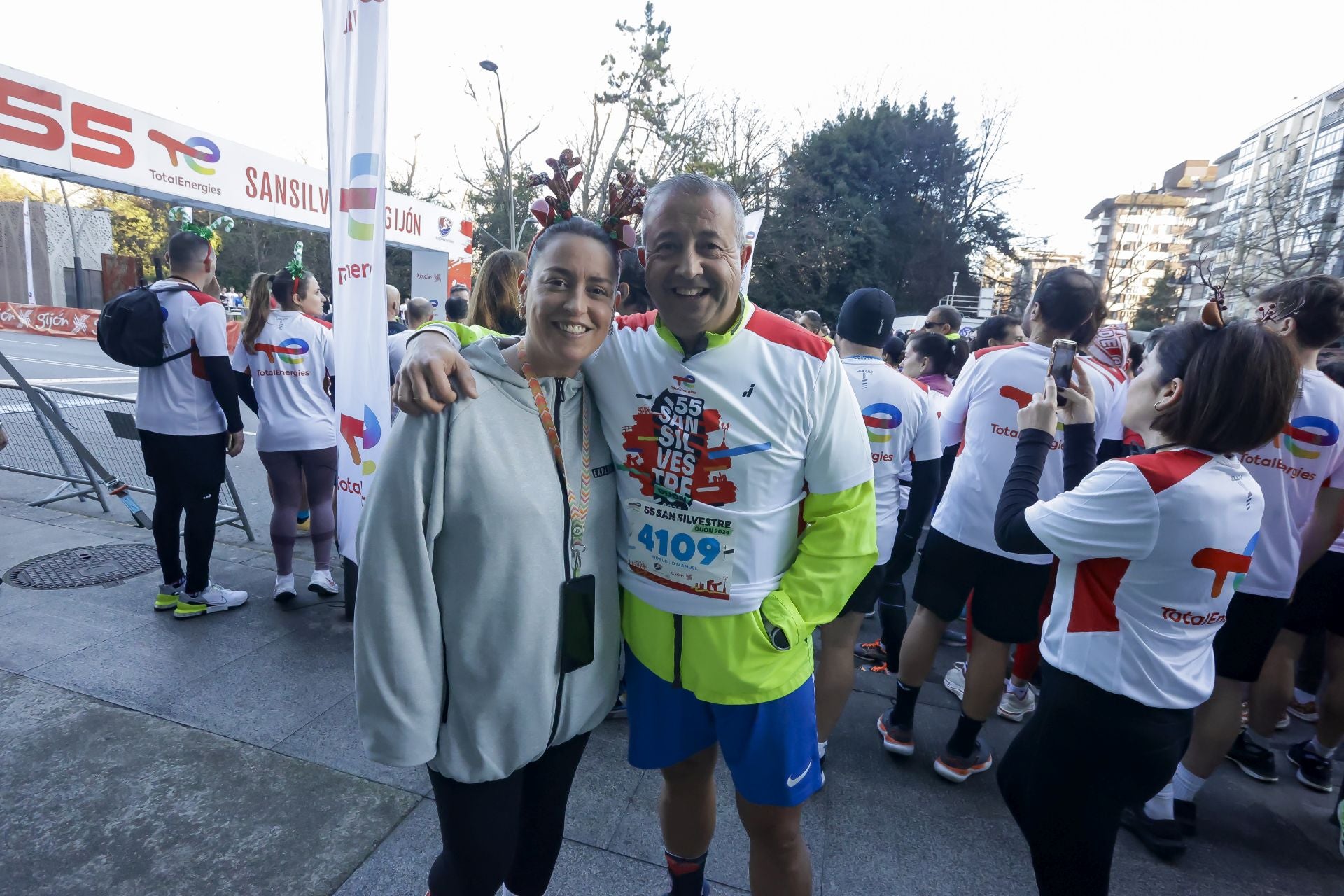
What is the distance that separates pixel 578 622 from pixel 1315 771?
12.1 ft

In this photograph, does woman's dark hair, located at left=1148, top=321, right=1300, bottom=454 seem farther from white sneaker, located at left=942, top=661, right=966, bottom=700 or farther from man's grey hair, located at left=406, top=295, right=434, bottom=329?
man's grey hair, located at left=406, top=295, right=434, bottom=329

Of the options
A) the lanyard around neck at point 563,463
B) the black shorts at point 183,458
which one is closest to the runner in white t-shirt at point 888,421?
the lanyard around neck at point 563,463

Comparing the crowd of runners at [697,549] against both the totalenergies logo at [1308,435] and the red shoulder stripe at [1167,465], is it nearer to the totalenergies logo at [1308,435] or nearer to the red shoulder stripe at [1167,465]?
the red shoulder stripe at [1167,465]

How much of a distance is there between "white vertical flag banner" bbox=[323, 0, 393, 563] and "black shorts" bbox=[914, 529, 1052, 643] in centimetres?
260

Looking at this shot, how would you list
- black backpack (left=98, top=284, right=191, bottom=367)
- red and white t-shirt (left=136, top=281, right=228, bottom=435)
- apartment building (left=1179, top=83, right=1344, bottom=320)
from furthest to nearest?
apartment building (left=1179, top=83, right=1344, bottom=320) → red and white t-shirt (left=136, top=281, right=228, bottom=435) → black backpack (left=98, top=284, right=191, bottom=367)

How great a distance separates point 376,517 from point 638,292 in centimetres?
247

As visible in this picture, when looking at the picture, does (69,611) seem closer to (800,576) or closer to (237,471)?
(237,471)

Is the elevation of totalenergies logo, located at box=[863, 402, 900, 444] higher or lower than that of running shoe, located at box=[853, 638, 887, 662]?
higher

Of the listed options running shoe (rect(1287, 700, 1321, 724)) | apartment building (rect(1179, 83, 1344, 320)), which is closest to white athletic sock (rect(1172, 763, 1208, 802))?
running shoe (rect(1287, 700, 1321, 724))

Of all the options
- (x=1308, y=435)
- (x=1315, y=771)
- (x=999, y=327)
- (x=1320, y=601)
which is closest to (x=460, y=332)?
(x=1308, y=435)

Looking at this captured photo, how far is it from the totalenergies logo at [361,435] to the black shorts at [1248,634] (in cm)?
383

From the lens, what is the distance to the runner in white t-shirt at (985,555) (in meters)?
2.83

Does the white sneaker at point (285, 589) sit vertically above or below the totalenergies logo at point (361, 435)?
below

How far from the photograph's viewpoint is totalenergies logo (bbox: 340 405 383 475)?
10.6 feet
